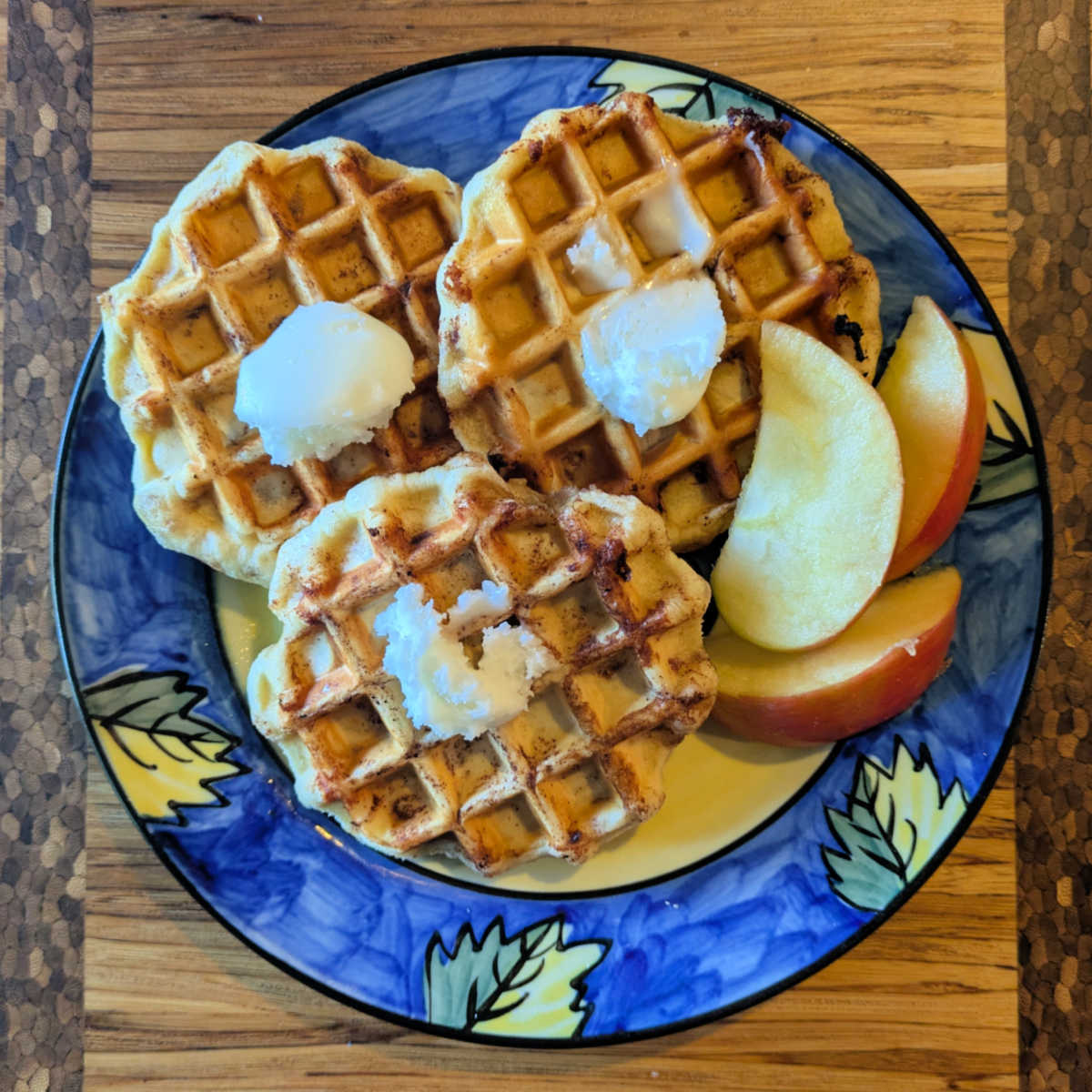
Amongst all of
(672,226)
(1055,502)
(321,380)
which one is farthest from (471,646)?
(1055,502)

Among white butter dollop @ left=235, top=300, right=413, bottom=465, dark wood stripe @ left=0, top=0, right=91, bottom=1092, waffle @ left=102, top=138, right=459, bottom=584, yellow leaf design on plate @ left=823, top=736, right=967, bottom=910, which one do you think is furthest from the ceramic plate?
white butter dollop @ left=235, top=300, right=413, bottom=465

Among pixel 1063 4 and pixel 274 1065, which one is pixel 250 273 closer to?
→ pixel 274 1065

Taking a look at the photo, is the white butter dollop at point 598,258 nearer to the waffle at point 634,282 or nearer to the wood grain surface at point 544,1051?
the waffle at point 634,282

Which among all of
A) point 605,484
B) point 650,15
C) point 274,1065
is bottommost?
point 274,1065

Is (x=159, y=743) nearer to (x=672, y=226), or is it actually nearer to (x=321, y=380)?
(x=321, y=380)

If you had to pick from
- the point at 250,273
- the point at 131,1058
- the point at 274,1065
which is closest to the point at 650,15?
the point at 250,273

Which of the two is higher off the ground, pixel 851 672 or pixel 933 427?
pixel 933 427
